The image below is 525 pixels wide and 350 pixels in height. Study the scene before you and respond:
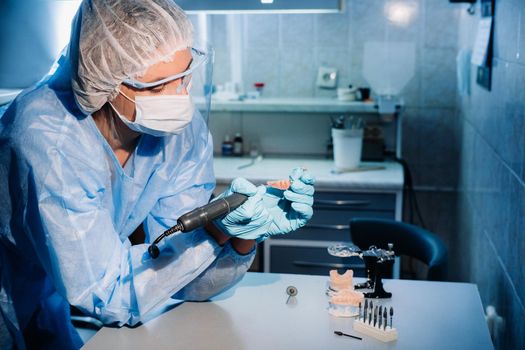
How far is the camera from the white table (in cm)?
133

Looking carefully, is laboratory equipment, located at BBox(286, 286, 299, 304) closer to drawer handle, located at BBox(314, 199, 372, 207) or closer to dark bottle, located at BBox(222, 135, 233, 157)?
drawer handle, located at BBox(314, 199, 372, 207)

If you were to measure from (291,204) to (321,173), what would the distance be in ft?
5.45

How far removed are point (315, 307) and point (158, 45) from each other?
0.67m

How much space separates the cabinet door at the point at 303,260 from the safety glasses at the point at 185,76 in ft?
5.10

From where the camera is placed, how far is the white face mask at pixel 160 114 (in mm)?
1521

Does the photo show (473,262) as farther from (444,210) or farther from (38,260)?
(38,260)

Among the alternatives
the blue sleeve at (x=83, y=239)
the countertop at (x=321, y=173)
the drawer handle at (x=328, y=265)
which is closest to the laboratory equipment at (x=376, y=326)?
the blue sleeve at (x=83, y=239)

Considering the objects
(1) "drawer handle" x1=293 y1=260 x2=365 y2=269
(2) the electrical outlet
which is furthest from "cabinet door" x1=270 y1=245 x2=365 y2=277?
(2) the electrical outlet

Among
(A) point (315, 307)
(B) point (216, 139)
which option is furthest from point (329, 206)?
(A) point (315, 307)

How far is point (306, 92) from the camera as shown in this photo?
3.59 meters

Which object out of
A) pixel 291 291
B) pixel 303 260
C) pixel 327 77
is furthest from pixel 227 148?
pixel 291 291

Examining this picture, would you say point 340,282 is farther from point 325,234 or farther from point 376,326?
point 325,234

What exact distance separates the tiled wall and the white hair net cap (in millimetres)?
898

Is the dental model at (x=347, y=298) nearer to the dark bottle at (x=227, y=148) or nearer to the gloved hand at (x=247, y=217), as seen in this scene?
the gloved hand at (x=247, y=217)
